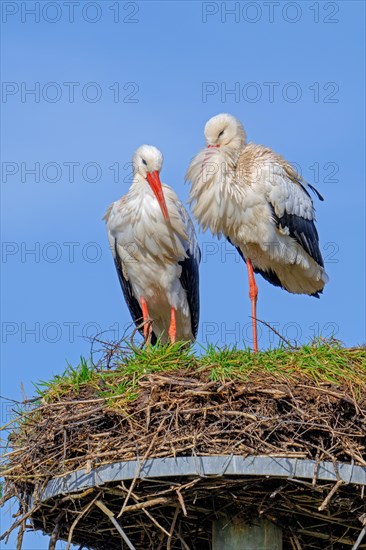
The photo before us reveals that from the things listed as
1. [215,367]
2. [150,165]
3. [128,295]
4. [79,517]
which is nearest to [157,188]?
[150,165]

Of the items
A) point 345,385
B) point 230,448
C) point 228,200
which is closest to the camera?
point 230,448

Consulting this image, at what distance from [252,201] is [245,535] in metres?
3.73

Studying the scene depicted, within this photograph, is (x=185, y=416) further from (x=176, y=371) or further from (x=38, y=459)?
(x=38, y=459)

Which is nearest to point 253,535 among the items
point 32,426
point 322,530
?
Answer: point 322,530

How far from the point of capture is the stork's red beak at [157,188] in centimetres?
1030

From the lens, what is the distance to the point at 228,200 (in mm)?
10586

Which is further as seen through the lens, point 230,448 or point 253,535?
point 253,535

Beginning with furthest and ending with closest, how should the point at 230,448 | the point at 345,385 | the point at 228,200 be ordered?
the point at 228,200 → the point at 345,385 → the point at 230,448

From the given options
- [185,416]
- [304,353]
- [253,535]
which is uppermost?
[304,353]

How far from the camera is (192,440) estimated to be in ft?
23.2

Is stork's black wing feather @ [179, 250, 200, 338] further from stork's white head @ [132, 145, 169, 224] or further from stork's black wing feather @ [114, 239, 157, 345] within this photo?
stork's white head @ [132, 145, 169, 224]

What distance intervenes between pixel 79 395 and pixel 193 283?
326 cm

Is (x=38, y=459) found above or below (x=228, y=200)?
below

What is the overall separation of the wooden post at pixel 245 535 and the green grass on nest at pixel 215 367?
0.91 metres
